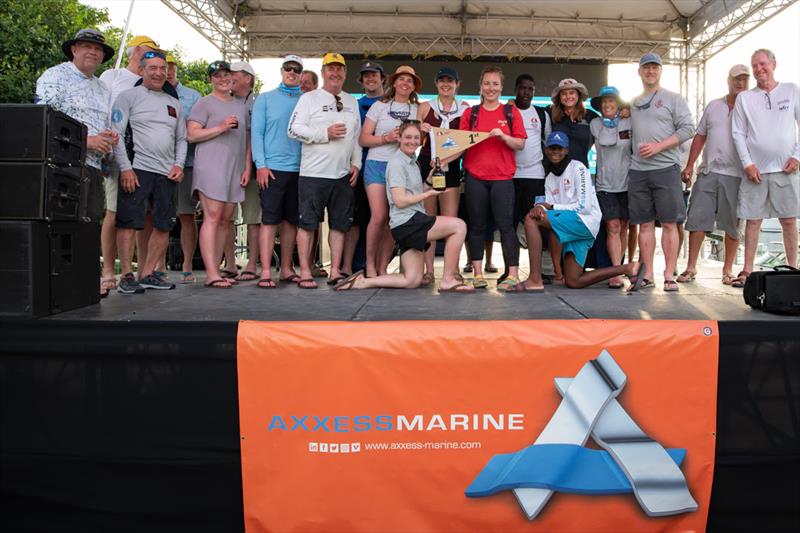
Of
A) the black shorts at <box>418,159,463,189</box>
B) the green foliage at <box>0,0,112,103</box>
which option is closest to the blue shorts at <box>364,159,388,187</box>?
the black shorts at <box>418,159,463,189</box>

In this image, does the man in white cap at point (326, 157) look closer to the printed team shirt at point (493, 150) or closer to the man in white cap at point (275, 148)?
the man in white cap at point (275, 148)

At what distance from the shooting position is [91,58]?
11.1 ft

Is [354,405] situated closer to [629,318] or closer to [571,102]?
[629,318]

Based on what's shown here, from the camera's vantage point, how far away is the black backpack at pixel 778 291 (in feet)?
8.04

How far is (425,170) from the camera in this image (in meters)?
4.21

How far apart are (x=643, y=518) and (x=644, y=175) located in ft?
8.80

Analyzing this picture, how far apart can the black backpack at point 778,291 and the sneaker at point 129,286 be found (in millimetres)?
3038

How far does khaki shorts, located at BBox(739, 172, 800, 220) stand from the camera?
399cm

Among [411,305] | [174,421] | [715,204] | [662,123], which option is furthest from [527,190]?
[174,421]

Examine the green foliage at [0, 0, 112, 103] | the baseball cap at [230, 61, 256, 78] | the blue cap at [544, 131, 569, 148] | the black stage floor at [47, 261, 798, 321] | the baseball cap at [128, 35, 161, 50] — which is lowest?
the black stage floor at [47, 261, 798, 321]

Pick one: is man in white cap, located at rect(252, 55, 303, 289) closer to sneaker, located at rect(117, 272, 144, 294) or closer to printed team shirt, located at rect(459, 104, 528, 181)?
sneaker, located at rect(117, 272, 144, 294)

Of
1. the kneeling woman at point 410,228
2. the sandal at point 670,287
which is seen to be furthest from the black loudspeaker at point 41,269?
the sandal at point 670,287

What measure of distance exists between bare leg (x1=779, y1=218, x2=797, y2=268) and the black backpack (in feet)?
5.59

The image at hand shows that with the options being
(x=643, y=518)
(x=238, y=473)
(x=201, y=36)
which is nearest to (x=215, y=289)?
(x=238, y=473)
